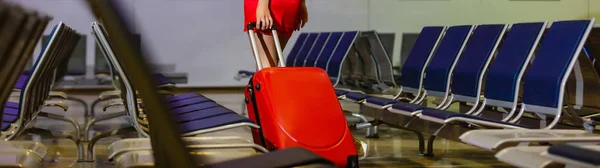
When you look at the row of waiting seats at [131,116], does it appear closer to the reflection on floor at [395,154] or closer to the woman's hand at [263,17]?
the woman's hand at [263,17]

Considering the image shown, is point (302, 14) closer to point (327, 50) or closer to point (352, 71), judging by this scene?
point (327, 50)

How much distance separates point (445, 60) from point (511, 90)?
2.86 feet

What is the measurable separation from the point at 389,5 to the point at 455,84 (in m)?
5.04

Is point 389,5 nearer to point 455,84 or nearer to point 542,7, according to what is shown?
point 542,7

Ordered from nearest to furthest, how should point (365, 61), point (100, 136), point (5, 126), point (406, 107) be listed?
point (5, 126) < point (406, 107) < point (100, 136) < point (365, 61)

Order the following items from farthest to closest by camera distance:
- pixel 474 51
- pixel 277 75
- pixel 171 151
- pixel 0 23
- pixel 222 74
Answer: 1. pixel 222 74
2. pixel 474 51
3. pixel 277 75
4. pixel 0 23
5. pixel 171 151

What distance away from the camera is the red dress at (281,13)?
3.62 metres

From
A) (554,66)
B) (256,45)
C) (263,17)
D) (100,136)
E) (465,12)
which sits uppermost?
(465,12)

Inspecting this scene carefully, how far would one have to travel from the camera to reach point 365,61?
7059 millimetres

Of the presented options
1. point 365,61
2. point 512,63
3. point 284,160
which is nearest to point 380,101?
point 512,63

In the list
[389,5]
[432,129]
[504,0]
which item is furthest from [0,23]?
[389,5]

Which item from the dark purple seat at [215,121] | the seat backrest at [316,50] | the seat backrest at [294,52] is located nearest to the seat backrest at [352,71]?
the seat backrest at [316,50]

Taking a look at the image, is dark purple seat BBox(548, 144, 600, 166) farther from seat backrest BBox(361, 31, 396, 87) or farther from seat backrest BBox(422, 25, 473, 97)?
seat backrest BBox(361, 31, 396, 87)

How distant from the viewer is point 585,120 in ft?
10.9
